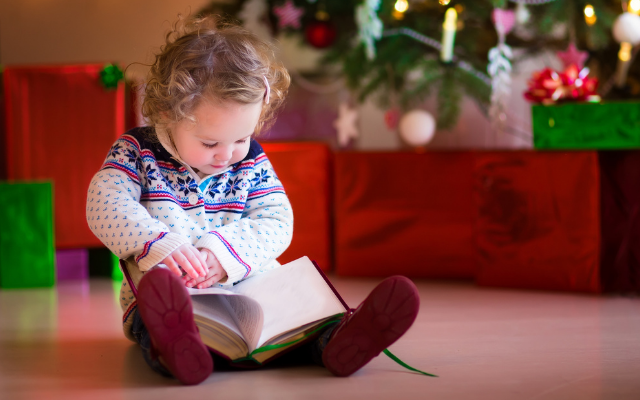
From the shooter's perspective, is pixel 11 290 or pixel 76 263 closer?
pixel 11 290

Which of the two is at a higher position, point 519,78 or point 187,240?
point 519,78

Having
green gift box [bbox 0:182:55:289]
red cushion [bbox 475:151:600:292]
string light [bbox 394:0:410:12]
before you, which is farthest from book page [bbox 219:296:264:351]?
string light [bbox 394:0:410:12]

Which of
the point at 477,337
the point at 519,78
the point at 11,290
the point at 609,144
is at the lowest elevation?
the point at 11,290

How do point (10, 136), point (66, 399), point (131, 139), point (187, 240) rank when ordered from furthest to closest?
point (10, 136), point (131, 139), point (187, 240), point (66, 399)

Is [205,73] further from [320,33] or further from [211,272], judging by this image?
[320,33]

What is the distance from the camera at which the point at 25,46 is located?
2076mm

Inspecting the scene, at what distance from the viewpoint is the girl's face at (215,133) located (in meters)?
0.91

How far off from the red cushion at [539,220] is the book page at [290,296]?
0.74 meters

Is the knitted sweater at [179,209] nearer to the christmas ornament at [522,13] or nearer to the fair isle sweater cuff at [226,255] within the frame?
the fair isle sweater cuff at [226,255]

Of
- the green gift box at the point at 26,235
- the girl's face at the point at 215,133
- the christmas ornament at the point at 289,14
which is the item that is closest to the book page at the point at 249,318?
the girl's face at the point at 215,133

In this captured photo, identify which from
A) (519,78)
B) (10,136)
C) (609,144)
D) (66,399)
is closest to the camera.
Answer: (66,399)

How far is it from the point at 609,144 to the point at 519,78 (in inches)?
26.4

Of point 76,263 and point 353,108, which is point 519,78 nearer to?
point 353,108

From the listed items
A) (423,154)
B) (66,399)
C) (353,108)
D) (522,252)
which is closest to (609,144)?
(522,252)
